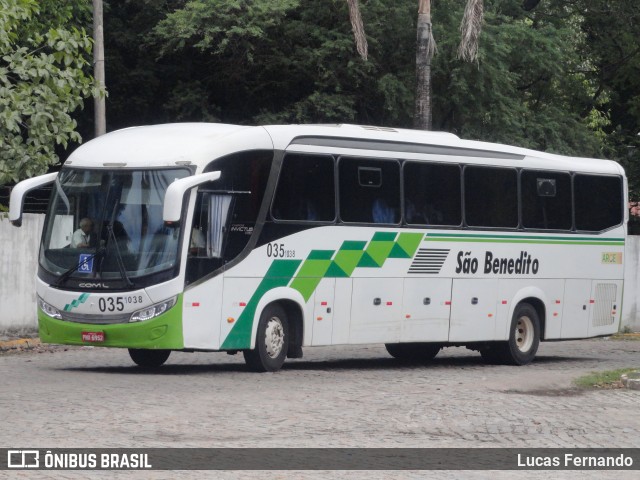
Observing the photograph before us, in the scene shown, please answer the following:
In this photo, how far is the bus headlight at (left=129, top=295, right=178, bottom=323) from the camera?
55.8ft

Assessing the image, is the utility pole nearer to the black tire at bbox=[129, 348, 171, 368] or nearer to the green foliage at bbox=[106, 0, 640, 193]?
the green foliage at bbox=[106, 0, 640, 193]

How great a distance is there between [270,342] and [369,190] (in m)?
2.89

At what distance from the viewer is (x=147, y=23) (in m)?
37.8

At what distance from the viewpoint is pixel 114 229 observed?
17266mm

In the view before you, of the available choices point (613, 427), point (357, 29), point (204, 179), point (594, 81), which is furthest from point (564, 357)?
point (594, 81)

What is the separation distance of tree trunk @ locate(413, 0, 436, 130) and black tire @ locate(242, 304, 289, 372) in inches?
392

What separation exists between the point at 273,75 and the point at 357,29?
990 centimetres

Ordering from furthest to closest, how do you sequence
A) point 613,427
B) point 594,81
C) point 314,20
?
point 594,81 → point 314,20 → point 613,427

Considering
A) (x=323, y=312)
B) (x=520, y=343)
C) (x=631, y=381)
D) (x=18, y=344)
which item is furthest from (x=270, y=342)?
(x=18, y=344)

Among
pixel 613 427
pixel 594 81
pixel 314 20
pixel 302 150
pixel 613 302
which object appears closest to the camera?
pixel 613 427

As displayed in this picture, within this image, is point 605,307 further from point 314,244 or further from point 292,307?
point 292,307

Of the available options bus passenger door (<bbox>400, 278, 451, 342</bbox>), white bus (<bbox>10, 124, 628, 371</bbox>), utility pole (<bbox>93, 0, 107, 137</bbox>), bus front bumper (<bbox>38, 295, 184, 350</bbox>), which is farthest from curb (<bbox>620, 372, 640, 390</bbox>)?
utility pole (<bbox>93, 0, 107, 137</bbox>)

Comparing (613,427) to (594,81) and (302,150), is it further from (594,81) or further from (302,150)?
(594,81)

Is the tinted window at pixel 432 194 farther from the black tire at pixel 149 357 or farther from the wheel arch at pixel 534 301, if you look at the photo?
the black tire at pixel 149 357
